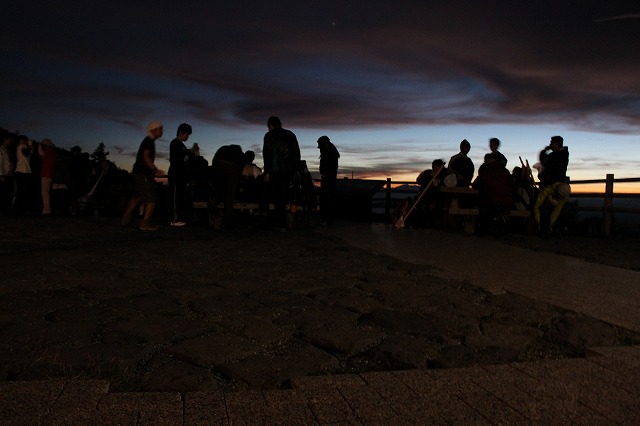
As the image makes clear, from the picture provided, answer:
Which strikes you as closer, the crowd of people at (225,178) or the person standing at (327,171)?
the crowd of people at (225,178)

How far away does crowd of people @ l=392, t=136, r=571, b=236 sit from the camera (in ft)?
33.4

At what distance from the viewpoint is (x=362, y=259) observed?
20.8 ft

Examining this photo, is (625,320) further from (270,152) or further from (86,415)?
(270,152)

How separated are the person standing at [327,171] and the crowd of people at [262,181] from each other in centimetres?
2

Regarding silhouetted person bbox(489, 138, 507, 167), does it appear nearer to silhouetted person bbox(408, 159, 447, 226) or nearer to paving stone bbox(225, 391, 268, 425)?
silhouetted person bbox(408, 159, 447, 226)

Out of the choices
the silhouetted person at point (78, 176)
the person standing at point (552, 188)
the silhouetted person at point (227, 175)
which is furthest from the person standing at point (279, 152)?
the silhouetted person at point (78, 176)

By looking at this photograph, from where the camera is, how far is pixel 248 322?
10.6 ft

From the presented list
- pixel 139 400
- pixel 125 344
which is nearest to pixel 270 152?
pixel 125 344

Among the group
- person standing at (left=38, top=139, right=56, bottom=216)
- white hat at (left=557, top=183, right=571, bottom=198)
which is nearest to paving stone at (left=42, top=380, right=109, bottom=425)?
white hat at (left=557, top=183, right=571, bottom=198)

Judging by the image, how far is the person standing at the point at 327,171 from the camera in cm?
1237

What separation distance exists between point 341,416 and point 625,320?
2480 millimetres

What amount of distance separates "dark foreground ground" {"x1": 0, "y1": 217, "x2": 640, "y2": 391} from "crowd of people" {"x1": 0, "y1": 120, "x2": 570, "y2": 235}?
13.4ft

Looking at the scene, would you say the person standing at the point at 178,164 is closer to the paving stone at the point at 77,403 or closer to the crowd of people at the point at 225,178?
the crowd of people at the point at 225,178

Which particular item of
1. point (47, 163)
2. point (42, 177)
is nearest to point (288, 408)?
point (47, 163)
